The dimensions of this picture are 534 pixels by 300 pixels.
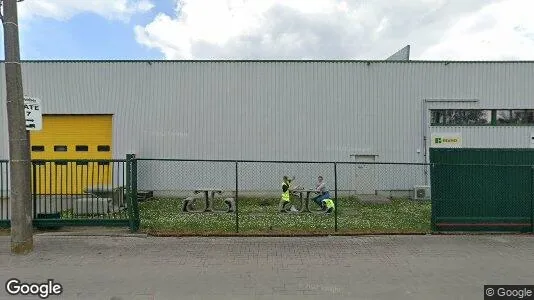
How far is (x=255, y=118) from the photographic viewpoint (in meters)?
16.6

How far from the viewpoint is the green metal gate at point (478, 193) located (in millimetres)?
8727

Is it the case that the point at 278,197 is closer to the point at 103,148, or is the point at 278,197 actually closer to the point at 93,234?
the point at 103,148

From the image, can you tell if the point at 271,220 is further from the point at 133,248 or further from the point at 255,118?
the point at 255,118

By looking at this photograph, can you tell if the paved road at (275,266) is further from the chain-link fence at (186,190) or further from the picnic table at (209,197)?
the picnic table at (209,197)

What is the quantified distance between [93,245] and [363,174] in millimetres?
11774

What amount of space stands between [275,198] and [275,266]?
9.02m

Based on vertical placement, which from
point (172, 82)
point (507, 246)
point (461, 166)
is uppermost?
point (172, 82)

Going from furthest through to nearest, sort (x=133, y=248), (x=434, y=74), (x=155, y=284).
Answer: (x=434, y=74)
(x=133, y=248)
(x=155, y=284)

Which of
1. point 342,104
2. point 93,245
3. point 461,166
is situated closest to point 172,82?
point 342,104
